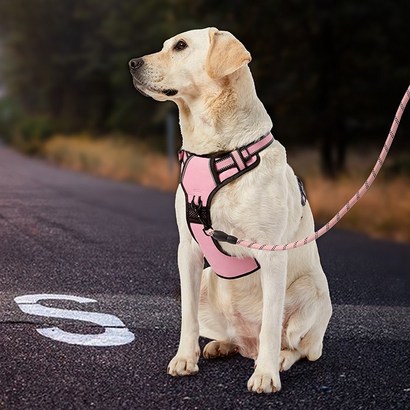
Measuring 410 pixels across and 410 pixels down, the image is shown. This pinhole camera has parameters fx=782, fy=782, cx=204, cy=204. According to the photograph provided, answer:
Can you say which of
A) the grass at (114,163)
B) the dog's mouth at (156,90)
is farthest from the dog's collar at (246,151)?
the grass at (114,163)

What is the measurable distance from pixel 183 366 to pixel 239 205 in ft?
3.05

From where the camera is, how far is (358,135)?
23.1 metres

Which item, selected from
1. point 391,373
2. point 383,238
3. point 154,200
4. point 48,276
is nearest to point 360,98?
point 154,200

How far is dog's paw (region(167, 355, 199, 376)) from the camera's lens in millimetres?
4086

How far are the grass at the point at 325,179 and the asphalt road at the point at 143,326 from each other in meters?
1.18

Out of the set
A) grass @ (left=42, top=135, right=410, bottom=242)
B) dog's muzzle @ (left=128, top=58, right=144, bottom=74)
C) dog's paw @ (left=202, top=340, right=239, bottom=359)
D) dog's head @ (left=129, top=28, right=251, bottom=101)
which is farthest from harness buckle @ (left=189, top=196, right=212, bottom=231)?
grass @ (left=42, top=135, right=410, bottom=242)

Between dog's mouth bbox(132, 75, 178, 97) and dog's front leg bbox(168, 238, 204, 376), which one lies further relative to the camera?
dog's front leg bbox(168, 238, 204, 376)

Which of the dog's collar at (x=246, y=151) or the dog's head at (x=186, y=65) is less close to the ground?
the dog's head at (x=186, y=65)

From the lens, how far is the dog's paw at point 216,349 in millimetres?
4410

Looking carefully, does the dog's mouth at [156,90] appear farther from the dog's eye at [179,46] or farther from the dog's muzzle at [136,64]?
the dog's eye at [179,46]

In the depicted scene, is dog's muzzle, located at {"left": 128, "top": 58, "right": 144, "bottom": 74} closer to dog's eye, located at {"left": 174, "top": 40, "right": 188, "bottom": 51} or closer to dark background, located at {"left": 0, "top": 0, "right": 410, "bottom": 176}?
dog's eye, located at {"left": 174, "top": 40, "right": 188, "bottom": 51}

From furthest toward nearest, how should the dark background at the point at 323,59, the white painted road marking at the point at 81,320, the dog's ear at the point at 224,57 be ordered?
the dark background at the point at 323,59 → the white painted road marking at the point at 81,320 → the dog's ear at the point at 224,57

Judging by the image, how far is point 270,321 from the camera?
3.79 meters

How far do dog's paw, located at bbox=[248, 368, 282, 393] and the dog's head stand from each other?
1.42 metres
